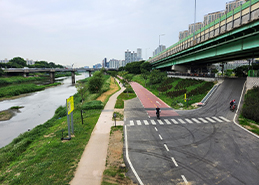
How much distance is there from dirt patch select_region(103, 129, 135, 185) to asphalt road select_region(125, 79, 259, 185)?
0.59m

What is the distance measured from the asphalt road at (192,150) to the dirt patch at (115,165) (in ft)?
1.92

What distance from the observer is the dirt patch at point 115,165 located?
889 cm

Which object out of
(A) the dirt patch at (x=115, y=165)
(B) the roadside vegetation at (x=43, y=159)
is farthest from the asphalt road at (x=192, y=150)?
(B) the roadside vegetation at (x=43, y=159)

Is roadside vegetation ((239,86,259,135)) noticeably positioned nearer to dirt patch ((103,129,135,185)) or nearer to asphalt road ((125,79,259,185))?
asphalt road ((125,79,259,185))

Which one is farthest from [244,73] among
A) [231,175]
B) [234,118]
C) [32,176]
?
[32,176]

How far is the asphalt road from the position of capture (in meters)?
9.20

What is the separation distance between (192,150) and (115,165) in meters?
6.35

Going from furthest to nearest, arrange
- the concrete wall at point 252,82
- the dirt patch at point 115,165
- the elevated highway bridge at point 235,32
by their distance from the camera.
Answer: the concrete wall at point 252,82, the elevated highway bridge at point 235,32, the dirt patch at point 115,165

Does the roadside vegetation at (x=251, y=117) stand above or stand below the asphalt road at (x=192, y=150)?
above

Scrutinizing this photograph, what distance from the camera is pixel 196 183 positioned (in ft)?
28.2

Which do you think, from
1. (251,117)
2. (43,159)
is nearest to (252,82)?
(251,117)

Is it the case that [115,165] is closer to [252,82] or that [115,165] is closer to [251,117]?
[251,117]

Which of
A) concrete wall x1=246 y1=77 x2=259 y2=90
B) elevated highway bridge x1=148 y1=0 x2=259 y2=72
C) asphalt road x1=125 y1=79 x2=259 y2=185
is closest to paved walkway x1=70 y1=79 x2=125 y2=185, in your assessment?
asphalt road x1=125 y1=79 x2=259 y2=185

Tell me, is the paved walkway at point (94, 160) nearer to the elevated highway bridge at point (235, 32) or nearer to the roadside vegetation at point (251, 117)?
the roadside vegetation at point (251, 117)
